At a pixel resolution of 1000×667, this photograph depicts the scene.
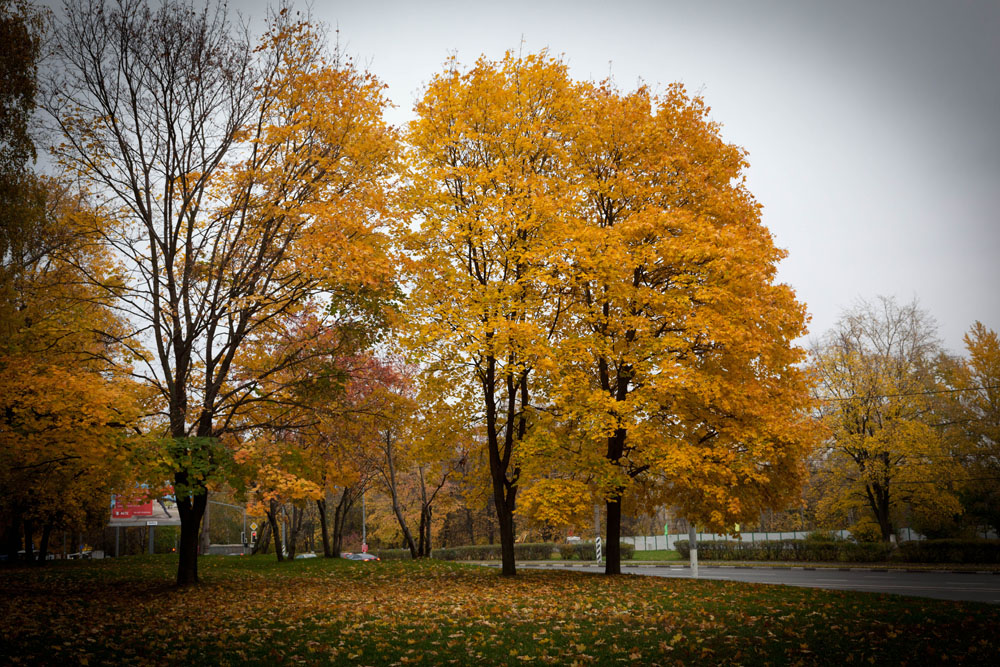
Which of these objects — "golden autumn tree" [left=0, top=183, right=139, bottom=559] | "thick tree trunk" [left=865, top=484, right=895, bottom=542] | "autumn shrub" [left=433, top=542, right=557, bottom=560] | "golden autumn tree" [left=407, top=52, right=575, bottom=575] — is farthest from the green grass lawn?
"autumn shrub" [left=433, top=542, right=557, bottom=560]

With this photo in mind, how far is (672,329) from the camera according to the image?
683 inches

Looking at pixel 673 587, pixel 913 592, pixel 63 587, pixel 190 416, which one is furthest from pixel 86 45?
pixel 913 592

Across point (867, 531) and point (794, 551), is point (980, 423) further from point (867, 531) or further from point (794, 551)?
point (794, 551)

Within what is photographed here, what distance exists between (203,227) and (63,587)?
8.85 metres

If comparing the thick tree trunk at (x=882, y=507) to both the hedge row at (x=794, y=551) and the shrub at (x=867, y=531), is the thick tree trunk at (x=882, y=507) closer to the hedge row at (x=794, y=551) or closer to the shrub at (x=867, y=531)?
the shrub at (x=867, y=531)

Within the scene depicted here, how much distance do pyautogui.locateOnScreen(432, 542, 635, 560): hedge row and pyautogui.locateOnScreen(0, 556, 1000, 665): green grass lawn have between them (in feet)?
96.0

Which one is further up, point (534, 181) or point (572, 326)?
point (534, 181)

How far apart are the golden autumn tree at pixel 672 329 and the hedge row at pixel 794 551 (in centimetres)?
1973

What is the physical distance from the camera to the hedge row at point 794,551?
32.8 meters

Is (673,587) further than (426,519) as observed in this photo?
No

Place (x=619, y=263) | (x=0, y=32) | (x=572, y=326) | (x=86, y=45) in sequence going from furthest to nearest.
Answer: (x=572, y=326) < (x=619, y=263) < (x=86, y=45) < (x=0, y=32)

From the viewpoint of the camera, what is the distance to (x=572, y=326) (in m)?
18.8

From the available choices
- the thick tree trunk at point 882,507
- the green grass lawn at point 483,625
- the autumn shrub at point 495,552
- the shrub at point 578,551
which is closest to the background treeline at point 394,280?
the green grass lawn at point 483,625

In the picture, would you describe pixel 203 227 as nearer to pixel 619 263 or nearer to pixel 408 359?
pixel 408 359
